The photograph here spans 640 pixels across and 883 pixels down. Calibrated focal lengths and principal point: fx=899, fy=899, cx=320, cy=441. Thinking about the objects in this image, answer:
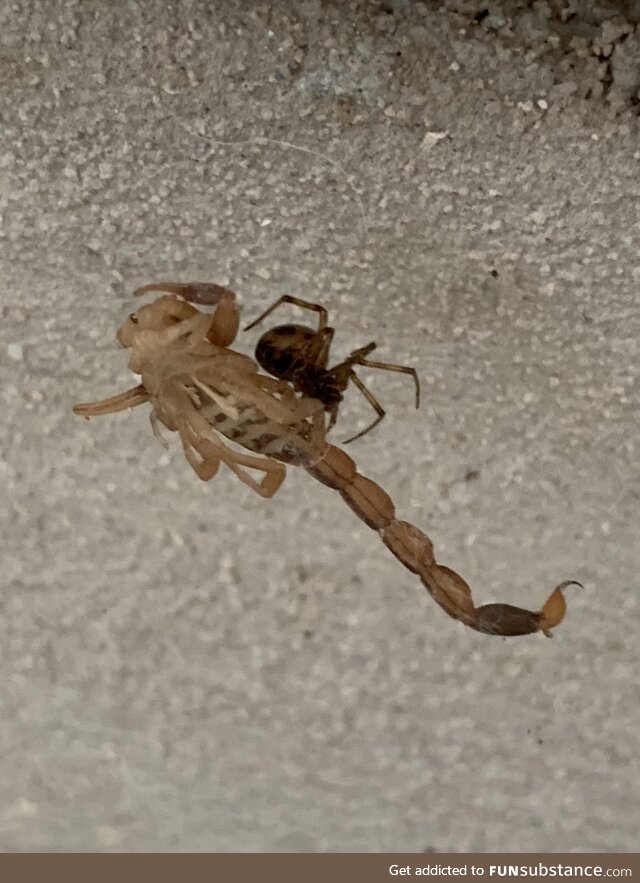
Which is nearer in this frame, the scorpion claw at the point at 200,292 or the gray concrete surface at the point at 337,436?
the scorpion claw at the point at 200,292

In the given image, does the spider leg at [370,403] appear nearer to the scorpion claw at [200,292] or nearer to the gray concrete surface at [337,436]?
the gray concrete surface at [337,436]

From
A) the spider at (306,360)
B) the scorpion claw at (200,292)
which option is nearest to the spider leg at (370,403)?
the spider at (306,360)

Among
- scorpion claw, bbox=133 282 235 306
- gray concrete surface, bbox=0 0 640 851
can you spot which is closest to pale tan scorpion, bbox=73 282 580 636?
scorpion claw, bbox=133 282 235 306

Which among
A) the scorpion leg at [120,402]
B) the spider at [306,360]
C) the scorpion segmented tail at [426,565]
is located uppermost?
the spider at [306,360]

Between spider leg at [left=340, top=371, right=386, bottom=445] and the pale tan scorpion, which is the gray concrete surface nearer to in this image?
spider leg at [left=340, top=371, right=386, bottom=445]

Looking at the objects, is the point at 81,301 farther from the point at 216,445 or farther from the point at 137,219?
the point at 216,445

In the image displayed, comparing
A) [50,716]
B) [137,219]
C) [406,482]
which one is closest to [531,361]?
[406,482]

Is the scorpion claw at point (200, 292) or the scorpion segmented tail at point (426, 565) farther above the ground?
the scorpion claw at point (200, 292)

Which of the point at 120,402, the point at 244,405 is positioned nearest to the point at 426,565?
the point at 244,405
